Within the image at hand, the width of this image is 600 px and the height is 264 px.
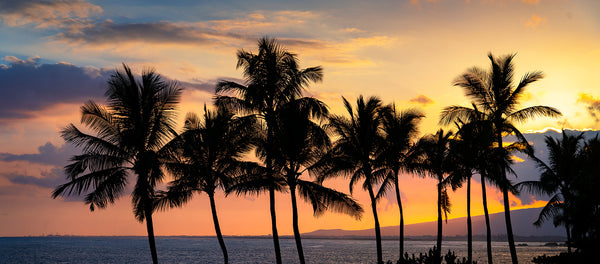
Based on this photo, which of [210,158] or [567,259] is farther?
[210,158]

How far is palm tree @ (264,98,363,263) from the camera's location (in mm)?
29969

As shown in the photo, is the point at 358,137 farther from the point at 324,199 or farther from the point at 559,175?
the point at 559,175

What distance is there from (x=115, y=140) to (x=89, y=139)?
1.21 meters

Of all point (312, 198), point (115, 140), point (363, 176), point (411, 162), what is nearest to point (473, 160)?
point (411, 162)

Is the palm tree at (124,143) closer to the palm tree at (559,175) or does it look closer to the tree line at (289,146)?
the tree line at (289,146)

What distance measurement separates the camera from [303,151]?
30812 millimetres

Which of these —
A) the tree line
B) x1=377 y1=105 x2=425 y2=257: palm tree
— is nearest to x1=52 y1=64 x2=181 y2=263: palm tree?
the tree line

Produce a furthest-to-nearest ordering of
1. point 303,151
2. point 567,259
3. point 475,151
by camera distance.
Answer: point 475,151 < point 303,151 < point 567,259

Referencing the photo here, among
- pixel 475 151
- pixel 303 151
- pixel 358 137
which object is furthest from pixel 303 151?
pixel 475 151

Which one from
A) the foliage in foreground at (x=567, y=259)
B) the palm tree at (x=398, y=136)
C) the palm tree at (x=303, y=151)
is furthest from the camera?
the palm tree at (x=398, y=136)

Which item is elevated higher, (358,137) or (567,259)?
(358,137)

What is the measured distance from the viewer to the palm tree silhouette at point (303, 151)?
29969 millimetres

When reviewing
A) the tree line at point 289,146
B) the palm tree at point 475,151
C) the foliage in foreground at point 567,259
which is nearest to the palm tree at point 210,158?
the tree line at point 289,146

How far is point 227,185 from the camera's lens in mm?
33375
